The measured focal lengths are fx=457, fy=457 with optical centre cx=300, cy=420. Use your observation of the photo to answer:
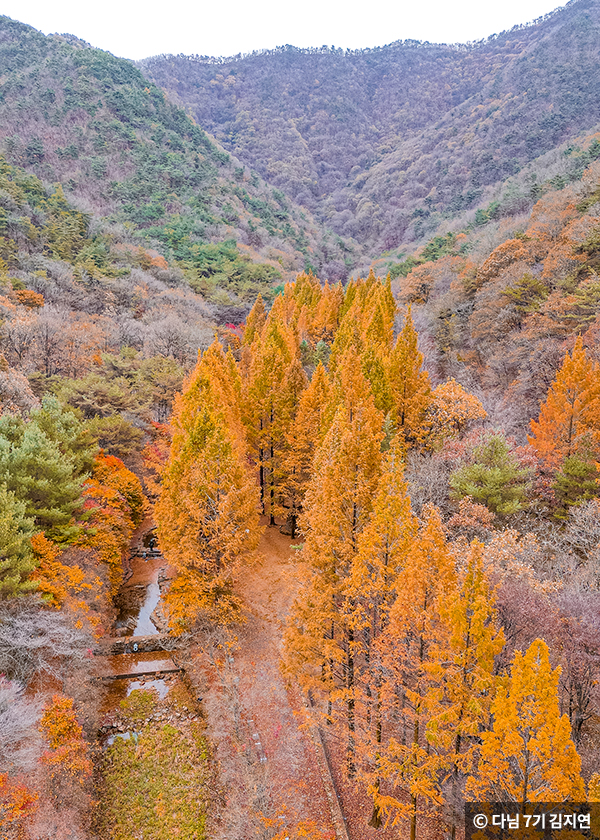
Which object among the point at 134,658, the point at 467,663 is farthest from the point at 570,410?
the point at 134,658

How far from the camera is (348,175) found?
477ft

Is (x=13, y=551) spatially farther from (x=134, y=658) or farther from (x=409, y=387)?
(x=409, y=387)

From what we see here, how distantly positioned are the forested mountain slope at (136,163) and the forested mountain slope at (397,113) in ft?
91.8

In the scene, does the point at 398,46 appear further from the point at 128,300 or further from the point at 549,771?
the point at 549,771

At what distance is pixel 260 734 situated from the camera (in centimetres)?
1709

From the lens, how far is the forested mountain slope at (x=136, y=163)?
81.9 meters

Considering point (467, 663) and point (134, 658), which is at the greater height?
point (467, 663)

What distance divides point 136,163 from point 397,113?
11033 cm

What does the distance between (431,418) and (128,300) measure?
4486 cm

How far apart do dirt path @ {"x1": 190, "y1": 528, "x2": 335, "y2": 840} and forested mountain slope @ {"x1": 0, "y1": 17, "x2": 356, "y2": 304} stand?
187 ft

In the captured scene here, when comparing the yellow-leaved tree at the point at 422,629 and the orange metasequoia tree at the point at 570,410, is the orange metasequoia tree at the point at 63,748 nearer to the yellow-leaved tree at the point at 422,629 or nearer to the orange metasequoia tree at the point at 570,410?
the yellow-leaved tree at the point at 422,629

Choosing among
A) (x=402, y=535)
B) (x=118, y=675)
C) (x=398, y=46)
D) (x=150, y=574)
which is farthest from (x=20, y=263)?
(x=398, y=46)

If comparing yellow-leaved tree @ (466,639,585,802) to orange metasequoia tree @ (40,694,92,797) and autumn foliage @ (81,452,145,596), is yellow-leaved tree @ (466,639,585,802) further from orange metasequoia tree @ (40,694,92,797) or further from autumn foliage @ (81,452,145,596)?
autumn foliage @ (81,452,145,596)

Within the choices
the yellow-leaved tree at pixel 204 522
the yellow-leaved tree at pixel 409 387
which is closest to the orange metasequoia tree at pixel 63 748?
the yellow-leaved tree at pixel 204 522
